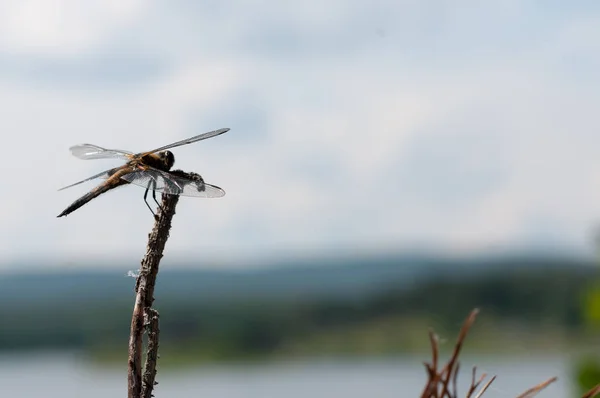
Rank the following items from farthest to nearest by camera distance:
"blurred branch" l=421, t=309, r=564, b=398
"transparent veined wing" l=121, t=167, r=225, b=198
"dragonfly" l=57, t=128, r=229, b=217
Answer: "dragonfly" l=57, t=128, r=229, b=217 < "transparent veined wing" l=121, t=167, r=225, b=198 < "blurred branch" l=421, t=309, r=564, b=398

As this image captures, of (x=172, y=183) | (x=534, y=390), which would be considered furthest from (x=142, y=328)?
(x=534, y=390)

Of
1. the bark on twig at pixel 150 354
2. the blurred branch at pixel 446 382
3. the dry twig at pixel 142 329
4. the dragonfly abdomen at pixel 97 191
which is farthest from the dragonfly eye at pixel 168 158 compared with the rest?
the blurred branch at pixel 446 382

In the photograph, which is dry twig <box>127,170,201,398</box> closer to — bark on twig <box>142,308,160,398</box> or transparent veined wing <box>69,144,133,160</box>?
bark on twig <box>142,308,160,398</box>

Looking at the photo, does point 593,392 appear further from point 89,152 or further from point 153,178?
point 89,152

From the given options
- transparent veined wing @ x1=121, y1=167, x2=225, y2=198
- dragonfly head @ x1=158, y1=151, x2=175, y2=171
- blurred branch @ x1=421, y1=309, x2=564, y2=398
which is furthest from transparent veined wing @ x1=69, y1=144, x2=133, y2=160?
blurred branch @ x1=421, y1=309, x2=564, y2=398

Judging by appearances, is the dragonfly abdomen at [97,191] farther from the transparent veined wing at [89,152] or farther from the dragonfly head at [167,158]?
the transparent veined wing at [89,152]

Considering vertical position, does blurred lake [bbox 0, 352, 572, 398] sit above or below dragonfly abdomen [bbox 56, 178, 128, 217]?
above

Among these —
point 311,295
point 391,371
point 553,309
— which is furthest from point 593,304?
point 311,295
